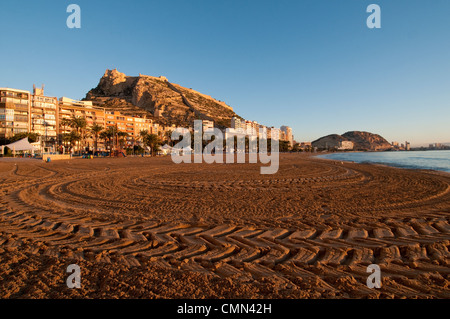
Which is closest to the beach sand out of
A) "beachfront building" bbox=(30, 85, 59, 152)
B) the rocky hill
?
"beachfront building" bbox=(30, 85, 59, 152)

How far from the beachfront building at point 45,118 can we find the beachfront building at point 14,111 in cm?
173

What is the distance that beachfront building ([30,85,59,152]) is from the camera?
7606 centimetres

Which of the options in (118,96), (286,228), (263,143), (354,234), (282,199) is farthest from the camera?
(118,96)

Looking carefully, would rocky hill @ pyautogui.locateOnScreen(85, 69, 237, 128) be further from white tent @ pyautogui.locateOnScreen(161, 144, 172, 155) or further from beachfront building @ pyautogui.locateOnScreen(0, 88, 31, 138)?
beachfront building @ pyautogui.locateOnScreen(0, 88, 31, 138)

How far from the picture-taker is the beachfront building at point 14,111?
69375 mm

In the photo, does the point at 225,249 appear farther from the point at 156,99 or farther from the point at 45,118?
the point at 156,99

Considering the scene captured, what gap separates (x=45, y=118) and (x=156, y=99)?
71.9 metres

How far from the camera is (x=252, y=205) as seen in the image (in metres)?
7.61

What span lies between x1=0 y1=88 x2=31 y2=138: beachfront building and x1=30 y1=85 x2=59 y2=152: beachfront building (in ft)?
5.68

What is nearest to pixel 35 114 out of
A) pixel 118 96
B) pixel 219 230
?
pixel 118 96

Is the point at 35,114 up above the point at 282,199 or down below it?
above

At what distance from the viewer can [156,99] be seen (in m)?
144
